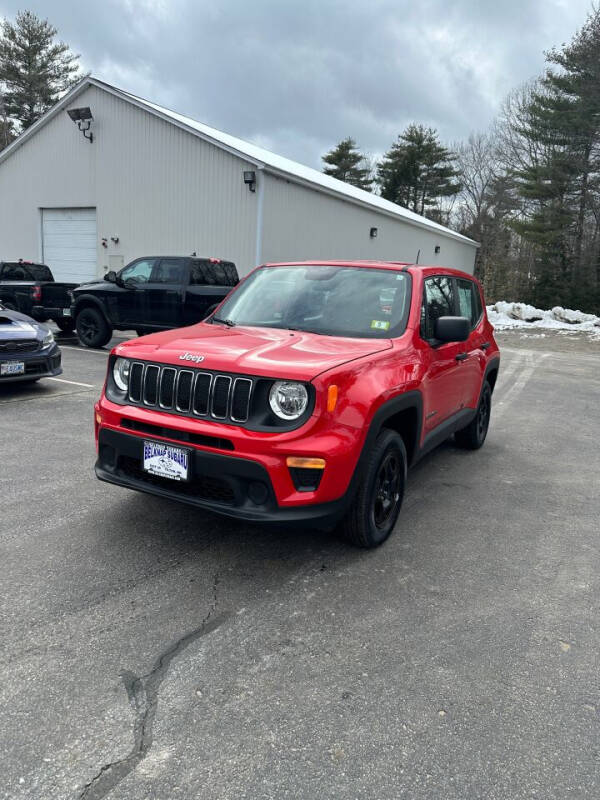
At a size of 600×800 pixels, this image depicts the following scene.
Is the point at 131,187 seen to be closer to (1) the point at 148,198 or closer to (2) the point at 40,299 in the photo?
(1) the point at 148,198

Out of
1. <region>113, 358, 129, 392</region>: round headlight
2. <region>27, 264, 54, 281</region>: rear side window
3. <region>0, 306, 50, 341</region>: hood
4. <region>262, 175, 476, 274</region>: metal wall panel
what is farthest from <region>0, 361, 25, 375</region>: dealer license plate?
<region>262, 175, 476, 274</region>: metal wall panel

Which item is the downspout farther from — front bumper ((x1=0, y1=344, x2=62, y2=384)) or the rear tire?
front bumper ((x1=0, y1=344, x2=62, y2=384))

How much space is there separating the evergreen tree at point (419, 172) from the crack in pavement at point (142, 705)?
165ft

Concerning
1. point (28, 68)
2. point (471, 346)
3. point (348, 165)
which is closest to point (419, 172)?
point (348, 165)

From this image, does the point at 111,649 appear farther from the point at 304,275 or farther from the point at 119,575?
the point at 304,275

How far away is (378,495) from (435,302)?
1.74 metres

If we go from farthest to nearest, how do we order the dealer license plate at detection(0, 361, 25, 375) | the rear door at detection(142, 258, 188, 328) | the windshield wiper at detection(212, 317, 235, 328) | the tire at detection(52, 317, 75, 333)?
1. the tire at detection(52, 317, 75, 333)
2. the rear door at detection(142, 258, 188, 328)
3. the dealer license plate at detection(0, 361, 25, 375)
4. the windshield wiper at detection(212, 317, 235, 328)

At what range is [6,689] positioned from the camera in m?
2.29

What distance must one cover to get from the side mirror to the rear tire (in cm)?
1045

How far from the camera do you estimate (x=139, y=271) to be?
11492mm

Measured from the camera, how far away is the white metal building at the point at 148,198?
16.1 meters

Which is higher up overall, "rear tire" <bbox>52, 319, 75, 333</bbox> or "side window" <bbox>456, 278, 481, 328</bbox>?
"side window" <bbox>456, 278, 481, 328</bbox>

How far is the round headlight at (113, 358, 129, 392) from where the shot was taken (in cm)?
362

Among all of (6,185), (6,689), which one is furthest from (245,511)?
(6,185)
